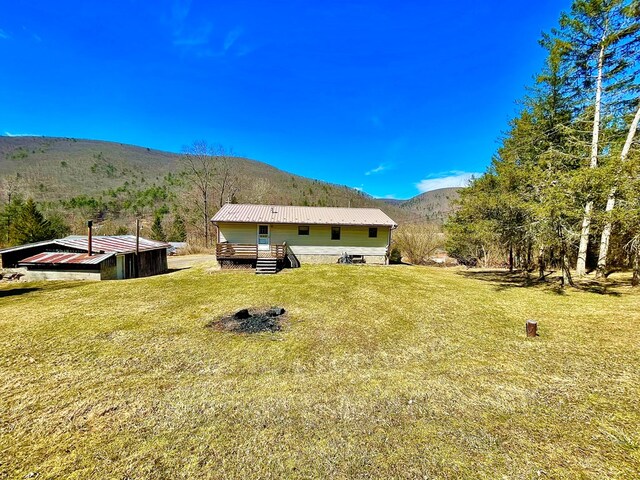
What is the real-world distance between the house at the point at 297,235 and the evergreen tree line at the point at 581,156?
22.3ft

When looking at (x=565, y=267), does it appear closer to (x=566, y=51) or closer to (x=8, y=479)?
(x=566, y=51)

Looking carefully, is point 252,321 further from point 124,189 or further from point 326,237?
point 124,189

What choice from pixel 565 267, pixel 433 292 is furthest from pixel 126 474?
pixel 565 267

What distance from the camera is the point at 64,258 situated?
13.6 metres

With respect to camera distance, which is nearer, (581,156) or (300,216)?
(581,156)

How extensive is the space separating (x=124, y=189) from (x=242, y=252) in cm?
5872

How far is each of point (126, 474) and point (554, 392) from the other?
625 centimetres

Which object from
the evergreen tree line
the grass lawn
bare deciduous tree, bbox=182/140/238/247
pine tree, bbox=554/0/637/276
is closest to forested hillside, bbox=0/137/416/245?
bare deciduous tree, bbox=182/140/238/247

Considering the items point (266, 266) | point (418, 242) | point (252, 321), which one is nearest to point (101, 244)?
point (266, 266)

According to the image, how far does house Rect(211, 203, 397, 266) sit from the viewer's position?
1683 cm

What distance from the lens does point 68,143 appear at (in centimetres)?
8719

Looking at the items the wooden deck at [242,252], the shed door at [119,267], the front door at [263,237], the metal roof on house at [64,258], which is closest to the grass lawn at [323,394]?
the metal roof on house at [64,258]

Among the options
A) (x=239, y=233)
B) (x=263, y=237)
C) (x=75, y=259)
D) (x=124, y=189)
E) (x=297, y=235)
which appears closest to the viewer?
(x=75, y=259)

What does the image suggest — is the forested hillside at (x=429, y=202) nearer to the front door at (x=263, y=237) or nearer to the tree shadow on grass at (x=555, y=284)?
the tree shadow on grass at (x=555, y=284)
